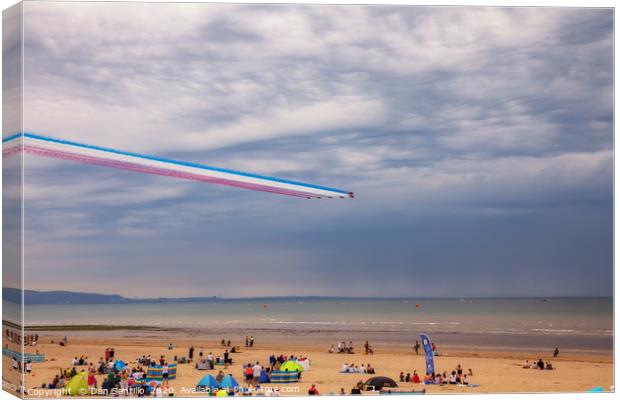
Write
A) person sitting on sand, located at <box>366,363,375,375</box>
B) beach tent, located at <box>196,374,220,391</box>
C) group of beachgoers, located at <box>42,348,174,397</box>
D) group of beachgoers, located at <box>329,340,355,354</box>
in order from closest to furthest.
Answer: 1. group of beachgoers, located at <box>42,348,174,397</box>
2. beach tent, located at <box>196,374,220,391</box>
3. person sitting on sand, located at <box>366,363,375,375</box>
4. group of beachgoers, located at <box>329,340,355,354</box>

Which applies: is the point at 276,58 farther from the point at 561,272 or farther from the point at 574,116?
the point at 561,272

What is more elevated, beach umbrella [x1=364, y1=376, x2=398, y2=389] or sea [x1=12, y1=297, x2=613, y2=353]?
sea [x1=12, y1=297, x2=613, y2=353]

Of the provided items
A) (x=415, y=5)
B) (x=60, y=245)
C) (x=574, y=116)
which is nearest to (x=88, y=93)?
(x=60, y=245)

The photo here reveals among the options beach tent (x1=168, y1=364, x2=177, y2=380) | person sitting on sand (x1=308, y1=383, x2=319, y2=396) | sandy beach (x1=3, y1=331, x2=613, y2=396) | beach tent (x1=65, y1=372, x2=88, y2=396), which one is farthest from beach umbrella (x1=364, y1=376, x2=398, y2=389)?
beach tent (x1=65, y1=372, x2=88, y2=396)

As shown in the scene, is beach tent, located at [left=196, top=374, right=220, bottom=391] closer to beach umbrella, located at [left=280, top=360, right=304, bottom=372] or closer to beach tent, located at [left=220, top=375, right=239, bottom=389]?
beach tent, located at [left=220, top=375, right=239, bottom=389]

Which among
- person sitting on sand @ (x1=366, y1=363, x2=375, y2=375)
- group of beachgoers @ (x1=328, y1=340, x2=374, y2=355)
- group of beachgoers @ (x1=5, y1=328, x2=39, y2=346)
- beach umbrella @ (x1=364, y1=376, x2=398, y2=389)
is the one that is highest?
group of beachgoers @ (x1=5, y1=328, x2=39, y2=346)

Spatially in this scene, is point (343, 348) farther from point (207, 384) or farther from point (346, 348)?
point (207, 384)

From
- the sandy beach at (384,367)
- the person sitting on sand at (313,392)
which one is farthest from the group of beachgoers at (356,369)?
the person sitting on sand at (313,392)

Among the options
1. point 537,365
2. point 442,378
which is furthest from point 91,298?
point 537,365
